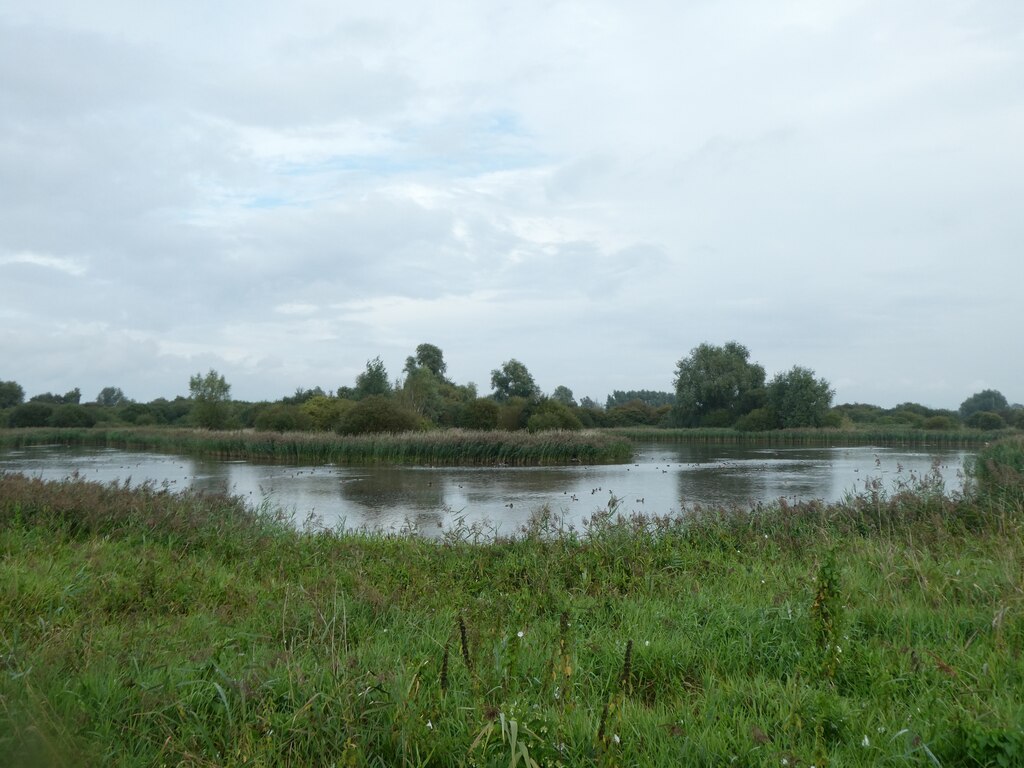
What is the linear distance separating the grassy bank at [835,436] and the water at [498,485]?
13441mm

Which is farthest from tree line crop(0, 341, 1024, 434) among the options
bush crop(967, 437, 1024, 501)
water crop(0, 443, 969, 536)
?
bush crop(967, 437, 1024, 501)

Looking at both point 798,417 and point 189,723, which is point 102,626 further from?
point 798,417

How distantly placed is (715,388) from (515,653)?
6161cm

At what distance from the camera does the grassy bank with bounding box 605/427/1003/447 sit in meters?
39.0

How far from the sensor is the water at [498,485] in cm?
1288

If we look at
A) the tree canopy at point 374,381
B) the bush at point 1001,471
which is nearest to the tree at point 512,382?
the tree canopy at point 374,381

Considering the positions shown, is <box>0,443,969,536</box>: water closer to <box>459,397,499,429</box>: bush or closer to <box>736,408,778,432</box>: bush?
<box>459,397,499,429</box>: bush

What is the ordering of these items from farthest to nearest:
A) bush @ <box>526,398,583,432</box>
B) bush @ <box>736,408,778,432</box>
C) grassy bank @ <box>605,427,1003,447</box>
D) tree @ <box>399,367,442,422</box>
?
1. bush @ <box>736,408,778,432</box>
2. tree @ <box>399,367,442,422</box>
3. grassy bank @ <box>605,427,1003,447</box>
4. bush @ <box>526,398,583,432</box>

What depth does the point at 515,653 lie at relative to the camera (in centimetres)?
349

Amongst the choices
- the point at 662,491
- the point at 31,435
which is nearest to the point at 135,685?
the point at 662,491

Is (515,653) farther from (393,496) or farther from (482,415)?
(482,415)

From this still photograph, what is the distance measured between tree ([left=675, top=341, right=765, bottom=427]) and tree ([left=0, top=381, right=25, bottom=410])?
183 ft

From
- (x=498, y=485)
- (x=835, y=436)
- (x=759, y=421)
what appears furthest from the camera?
(x=759, y=421)

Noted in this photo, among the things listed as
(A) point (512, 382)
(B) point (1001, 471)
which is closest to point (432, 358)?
(A) point (512, 382)
